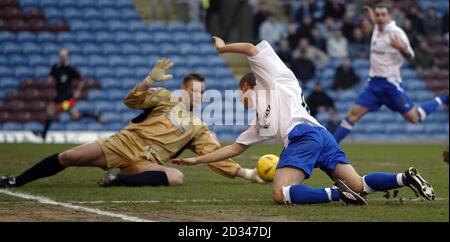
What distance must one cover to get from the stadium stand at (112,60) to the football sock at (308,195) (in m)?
15.9

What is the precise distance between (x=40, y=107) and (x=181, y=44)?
179 inches

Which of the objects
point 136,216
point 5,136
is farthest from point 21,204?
point 5,136

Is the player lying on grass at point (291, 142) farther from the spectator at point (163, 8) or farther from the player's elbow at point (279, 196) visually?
the spectator at point (163, 8)

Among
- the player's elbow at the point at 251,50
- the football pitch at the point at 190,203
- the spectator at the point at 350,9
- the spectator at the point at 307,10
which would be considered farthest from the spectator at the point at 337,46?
the player's elbow at the point at 251,50

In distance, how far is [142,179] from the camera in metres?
12.1

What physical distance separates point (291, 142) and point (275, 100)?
→ 485mm

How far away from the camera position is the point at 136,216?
9.18 meters

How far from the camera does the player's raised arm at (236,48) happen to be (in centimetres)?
1012

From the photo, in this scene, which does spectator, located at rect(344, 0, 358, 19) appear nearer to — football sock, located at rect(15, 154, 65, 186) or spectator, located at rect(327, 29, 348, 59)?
spectator, located at rect(327, 29, 348, 59)

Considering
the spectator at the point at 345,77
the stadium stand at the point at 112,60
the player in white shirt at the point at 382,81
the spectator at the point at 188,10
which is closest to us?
the player in white shirt at the point at 382,81

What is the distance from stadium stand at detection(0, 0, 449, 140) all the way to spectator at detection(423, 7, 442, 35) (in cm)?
124

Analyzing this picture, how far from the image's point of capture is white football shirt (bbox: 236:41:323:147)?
1034 cm

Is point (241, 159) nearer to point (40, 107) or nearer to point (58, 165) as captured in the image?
point (58, 165)

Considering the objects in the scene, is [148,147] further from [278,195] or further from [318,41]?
[318,41]
